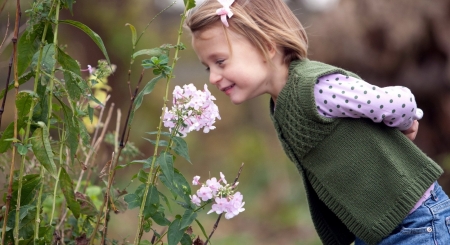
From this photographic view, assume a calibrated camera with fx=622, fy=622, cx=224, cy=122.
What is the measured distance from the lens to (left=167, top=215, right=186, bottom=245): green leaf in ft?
5.86

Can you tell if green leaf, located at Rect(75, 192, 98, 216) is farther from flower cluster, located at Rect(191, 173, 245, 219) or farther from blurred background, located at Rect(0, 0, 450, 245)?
blurred background, located at Rect(0, 0, 450, 245)

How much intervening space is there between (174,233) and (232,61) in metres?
0.66

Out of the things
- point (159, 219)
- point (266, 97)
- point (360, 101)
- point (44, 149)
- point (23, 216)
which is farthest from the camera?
point (266, 97)

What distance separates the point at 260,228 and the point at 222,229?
1.52 ft

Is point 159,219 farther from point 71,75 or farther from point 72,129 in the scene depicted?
point 71,75

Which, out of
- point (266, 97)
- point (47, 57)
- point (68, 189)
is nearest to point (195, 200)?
point (68, 189)

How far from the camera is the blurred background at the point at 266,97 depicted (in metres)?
5.12

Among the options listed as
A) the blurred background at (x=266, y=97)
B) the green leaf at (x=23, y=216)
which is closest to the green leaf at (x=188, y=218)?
the green leaf at (x=23, y=216)

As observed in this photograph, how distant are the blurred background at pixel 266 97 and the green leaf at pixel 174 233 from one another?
1040 millimetres

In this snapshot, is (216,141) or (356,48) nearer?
(356,48)

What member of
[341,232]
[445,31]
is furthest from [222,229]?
[341,232]

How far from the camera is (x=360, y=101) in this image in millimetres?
2037

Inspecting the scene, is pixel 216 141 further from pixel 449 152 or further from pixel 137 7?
pixel 449 152

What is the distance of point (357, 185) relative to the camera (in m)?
2.12
